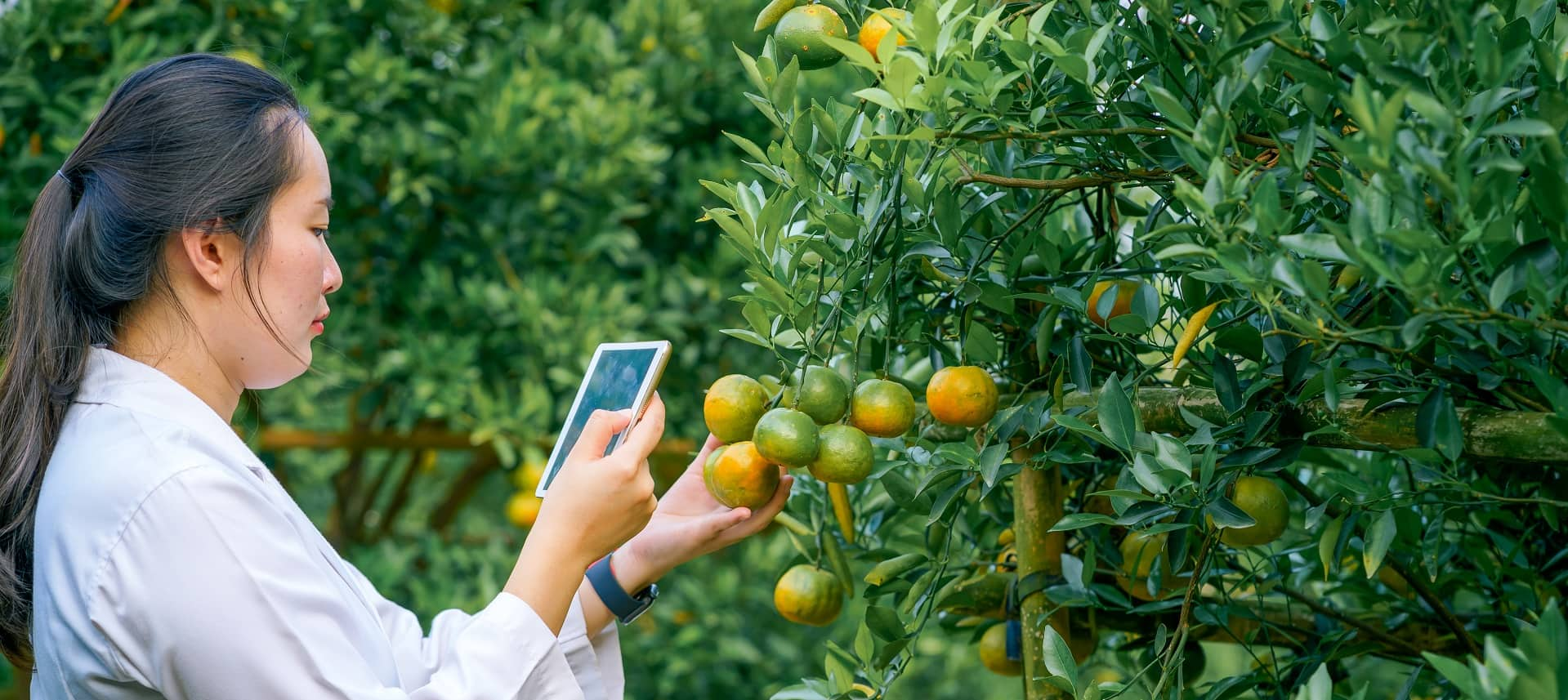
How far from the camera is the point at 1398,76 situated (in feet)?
1.91

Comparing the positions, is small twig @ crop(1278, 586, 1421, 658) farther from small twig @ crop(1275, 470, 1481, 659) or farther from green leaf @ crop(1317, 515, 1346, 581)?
→ green leaf @ crop(1317, 515, 1346, 581)

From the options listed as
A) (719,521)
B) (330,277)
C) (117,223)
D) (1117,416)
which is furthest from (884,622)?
(117,223)

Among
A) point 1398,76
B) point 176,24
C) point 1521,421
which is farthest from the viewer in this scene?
point 176,24

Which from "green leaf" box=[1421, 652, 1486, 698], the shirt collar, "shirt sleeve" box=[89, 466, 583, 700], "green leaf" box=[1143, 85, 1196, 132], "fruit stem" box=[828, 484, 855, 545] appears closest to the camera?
"green leaf" box=[1421, 652, 1486, 698]

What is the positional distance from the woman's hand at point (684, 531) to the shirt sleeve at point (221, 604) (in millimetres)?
310

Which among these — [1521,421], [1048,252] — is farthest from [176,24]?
[1521,421]

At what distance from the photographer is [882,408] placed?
90 centimetres

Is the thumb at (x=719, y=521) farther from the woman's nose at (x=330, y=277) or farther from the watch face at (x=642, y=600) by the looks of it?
the woman's nose at (x=330, y=277)

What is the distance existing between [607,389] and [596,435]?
0.37ft

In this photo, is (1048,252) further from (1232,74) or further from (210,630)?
(210,630)

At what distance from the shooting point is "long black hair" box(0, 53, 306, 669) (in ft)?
2.90

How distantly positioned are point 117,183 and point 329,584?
331mm

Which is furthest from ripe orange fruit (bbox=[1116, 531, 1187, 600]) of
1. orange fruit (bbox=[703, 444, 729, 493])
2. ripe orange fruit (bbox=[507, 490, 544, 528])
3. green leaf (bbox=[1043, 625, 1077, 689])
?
ripe orange fruit (bbox=[507, 490, 544, 528])

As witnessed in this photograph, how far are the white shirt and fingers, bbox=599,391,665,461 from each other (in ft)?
0.45
